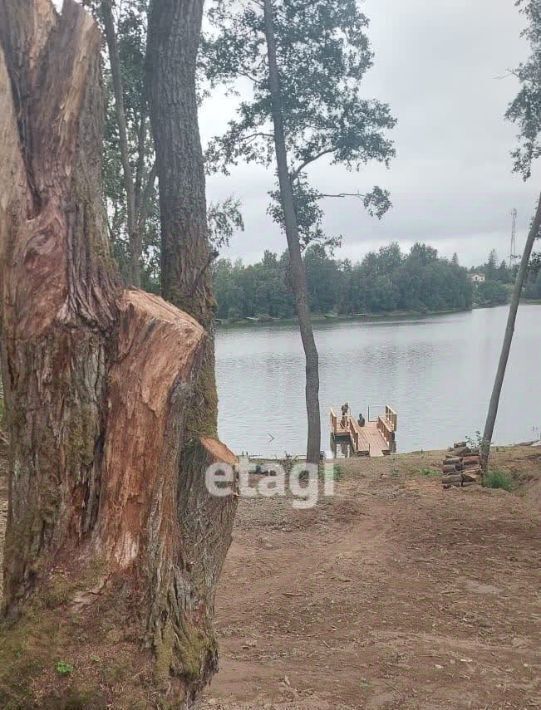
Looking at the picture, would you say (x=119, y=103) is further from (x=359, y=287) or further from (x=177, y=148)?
(x=359, y=287)

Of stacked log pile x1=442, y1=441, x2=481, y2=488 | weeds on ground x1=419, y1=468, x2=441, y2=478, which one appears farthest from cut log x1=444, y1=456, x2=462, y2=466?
weeds on ground x1=419, y1=468, x2=441, y2=478

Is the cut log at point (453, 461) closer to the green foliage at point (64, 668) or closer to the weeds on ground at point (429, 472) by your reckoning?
the weeds on ground at point (429, 472)

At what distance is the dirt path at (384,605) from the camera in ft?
12.4

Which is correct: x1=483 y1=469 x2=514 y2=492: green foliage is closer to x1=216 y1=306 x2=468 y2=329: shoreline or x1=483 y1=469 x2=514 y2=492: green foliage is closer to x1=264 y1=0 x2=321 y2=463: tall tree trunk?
x1=264 y1=0 x2=321 y2=463: tall tree trunk

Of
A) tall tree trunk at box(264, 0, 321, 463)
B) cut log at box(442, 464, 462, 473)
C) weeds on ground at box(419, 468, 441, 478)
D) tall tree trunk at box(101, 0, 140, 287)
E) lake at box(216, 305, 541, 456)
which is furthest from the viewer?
lake at box(216, 305, 541, 456)

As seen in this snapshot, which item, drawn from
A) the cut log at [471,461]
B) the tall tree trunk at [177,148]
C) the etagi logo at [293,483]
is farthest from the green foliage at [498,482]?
the tall tree trunk at [177,148]

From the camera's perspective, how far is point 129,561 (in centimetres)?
219

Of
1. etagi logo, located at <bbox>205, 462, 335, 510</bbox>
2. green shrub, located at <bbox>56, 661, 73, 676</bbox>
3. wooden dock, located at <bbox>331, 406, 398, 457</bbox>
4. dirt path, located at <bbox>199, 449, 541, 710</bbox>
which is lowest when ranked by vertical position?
wooden dock, located at <bbox>331, 406, 398, 457</bbox>

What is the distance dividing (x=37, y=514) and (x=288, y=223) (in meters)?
8.65

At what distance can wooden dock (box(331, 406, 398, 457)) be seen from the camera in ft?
51.4

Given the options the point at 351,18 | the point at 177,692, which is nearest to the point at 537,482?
the point at 351,18

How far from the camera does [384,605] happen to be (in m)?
5.09

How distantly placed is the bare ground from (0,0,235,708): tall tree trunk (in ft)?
5.28

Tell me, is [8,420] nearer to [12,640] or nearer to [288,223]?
[12,640]
